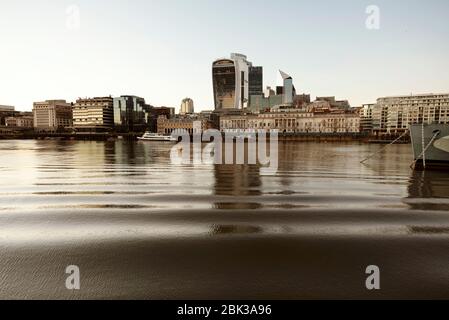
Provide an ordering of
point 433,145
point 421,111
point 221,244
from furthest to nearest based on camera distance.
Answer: point 421,111 → point 433,145 → point 221,244

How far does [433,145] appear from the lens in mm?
24094

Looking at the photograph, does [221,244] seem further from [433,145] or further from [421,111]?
[421,111]

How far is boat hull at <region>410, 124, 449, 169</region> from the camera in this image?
2302 cm

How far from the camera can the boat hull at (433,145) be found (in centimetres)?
2302

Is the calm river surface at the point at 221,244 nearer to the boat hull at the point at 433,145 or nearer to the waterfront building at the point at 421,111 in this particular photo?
the boat hull at the point at 433,145

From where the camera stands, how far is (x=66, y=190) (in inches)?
543

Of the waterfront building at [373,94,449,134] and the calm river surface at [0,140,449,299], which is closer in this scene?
the calm river surface at [0,140,449,299]

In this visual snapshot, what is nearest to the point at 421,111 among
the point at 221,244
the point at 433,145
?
the point at 433,145

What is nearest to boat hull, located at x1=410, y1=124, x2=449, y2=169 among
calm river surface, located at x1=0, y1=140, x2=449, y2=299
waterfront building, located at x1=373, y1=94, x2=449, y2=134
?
calm river surface, located at x1=0, y1=140, x2=449, y2=299

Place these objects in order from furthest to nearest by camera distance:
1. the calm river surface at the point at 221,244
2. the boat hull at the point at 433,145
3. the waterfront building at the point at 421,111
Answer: the waterfront building at the point at 421,111 < the boat hull at the point at 433,145 < the calm river surface at the point at 221,244

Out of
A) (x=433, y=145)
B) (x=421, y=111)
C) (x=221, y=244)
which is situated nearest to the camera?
(x=221, y=244)

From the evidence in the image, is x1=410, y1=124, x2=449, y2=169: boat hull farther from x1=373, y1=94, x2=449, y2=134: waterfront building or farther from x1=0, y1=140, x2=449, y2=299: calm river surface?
x1=373, y1=94, x2=449, y2=134: waterfront building

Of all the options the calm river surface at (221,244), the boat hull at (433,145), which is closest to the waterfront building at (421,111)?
the boat hull at (433,145)

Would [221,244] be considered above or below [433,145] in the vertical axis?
below
